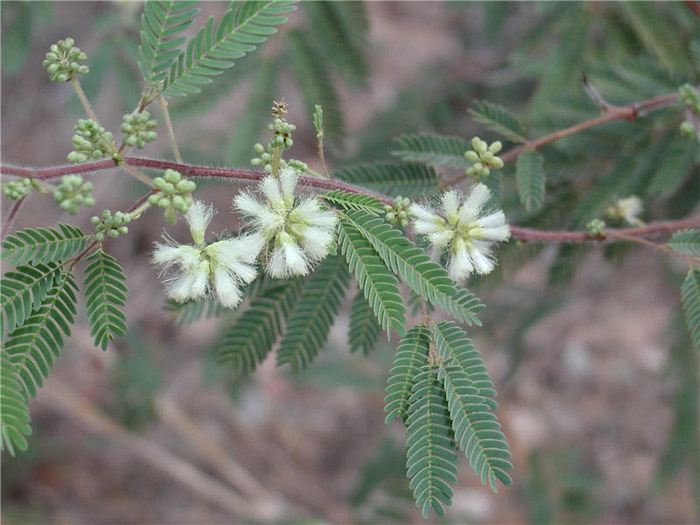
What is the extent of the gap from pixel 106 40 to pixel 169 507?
144 inches

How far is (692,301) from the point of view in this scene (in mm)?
1699

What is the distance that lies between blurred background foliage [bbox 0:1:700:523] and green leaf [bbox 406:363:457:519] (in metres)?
0.86

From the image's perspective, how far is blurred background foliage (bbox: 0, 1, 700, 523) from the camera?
266cm

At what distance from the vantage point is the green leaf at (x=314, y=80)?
117 inches

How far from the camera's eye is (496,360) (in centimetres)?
578

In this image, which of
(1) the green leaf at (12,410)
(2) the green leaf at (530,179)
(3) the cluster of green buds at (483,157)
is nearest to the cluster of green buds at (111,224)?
(1) the green leaf at (12,410)

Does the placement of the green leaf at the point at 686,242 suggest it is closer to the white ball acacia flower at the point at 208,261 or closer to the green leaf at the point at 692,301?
the green leaf at the point at 692,301

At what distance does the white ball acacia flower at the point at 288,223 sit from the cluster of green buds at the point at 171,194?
134 millimetres

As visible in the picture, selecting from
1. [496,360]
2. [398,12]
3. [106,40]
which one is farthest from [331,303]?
[398,12]

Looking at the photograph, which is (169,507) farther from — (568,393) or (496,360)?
(568,393)

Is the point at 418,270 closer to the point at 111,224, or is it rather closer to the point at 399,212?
the point at 399,212

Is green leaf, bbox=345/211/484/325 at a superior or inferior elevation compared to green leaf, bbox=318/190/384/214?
inferior

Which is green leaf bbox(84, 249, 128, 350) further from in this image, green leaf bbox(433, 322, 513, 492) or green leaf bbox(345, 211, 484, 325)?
green leaf bbox(433, 322, 513, 492)

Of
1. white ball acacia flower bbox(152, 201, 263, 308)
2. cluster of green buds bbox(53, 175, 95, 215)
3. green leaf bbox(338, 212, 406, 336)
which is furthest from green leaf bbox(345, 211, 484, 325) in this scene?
cluster of green buds bbox(53, 175, 95, 215)
